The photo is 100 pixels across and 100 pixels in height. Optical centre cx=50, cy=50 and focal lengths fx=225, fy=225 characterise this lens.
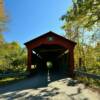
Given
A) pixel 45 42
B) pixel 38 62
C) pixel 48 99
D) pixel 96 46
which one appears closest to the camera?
pixel 48 99

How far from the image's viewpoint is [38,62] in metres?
35.5

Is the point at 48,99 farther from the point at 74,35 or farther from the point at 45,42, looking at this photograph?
the point at 74,35

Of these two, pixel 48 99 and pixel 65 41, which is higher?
pixel 65 41

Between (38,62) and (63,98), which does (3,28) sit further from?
(63,98)

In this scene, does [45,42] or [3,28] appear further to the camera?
[3,28]

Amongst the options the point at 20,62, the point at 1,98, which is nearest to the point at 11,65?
the point at 20,62

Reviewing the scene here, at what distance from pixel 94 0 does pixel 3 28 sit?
12.3 m

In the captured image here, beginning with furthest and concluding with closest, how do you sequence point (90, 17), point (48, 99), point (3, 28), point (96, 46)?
point (96, 46), point (3, 28), point (90, 17), point (48, 99)

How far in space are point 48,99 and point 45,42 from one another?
38.1 feet

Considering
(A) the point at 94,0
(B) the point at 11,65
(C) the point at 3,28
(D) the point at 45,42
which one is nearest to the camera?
(A) the point at 94,0

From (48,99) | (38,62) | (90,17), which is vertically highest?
(90,17)

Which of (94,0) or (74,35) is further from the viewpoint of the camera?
(74,35)

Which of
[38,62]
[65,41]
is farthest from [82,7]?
[38,62]

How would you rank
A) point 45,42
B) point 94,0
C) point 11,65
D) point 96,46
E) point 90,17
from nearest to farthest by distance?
point 94,0
point 90,17
point 45,42
point 96,46
point 11,65
